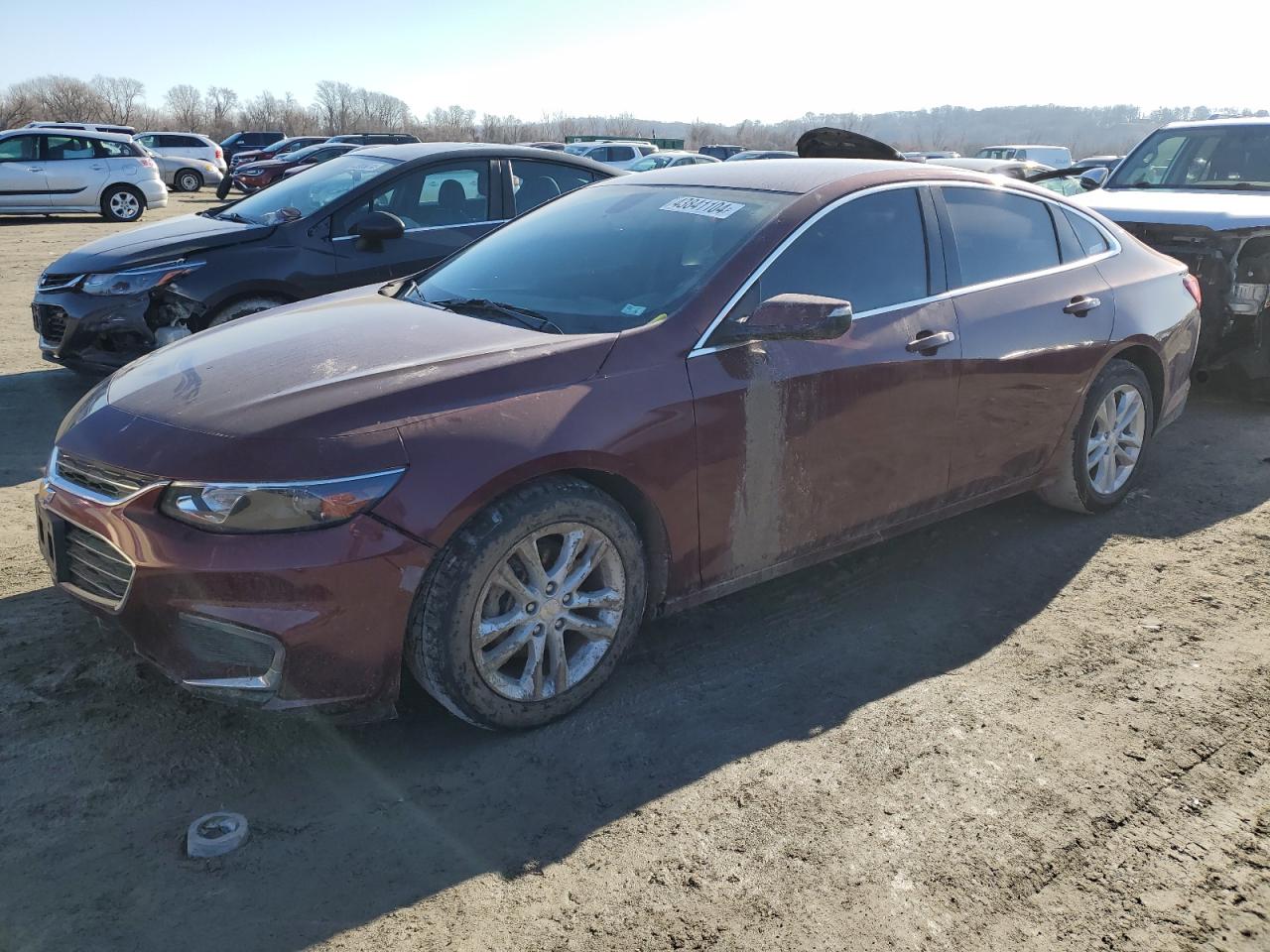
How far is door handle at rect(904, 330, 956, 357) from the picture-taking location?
3850 mm

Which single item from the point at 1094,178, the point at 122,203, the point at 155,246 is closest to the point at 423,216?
the point at 155,246

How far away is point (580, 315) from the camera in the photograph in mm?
3506

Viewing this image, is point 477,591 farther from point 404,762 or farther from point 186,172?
point 186,172

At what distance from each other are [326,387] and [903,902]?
2086 mm

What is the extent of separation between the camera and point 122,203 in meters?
20.1

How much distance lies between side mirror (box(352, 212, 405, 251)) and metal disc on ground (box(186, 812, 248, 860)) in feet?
14.4

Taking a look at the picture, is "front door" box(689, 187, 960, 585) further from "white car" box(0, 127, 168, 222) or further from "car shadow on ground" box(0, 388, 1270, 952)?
"white car" box(0, 127, 168, 222)

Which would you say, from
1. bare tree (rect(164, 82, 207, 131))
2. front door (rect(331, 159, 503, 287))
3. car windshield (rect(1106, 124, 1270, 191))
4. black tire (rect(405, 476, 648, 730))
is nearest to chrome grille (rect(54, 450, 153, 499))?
black tire (rect(405, 476, 648, 730))

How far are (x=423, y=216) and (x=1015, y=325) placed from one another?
4.11 metres

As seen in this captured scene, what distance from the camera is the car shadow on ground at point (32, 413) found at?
542cm

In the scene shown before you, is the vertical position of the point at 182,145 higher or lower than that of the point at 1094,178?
higher

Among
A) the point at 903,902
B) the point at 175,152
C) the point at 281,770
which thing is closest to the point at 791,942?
the point at 903,902

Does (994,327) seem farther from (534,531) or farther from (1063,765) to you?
(534,531)

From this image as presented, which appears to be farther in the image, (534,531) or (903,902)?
(534,531)
